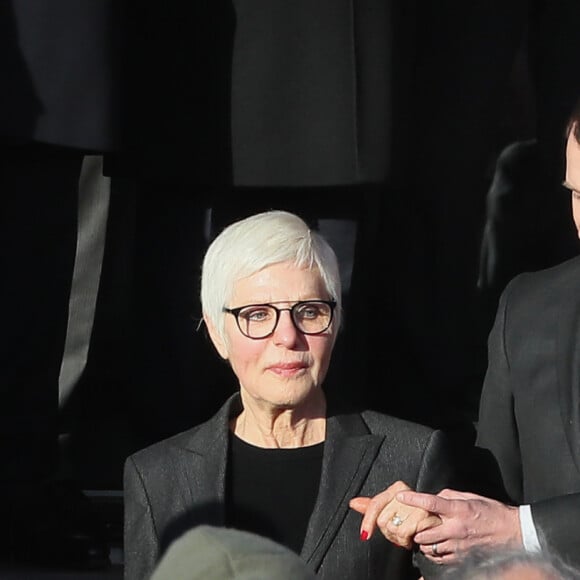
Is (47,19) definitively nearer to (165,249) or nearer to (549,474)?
(165,249)

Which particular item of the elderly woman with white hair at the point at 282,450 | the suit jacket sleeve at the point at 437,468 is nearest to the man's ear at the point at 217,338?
the elderly woman with white hair at the point at 282,450

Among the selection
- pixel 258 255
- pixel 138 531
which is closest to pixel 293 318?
pixel 258 255

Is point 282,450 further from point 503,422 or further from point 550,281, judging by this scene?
point 550,281

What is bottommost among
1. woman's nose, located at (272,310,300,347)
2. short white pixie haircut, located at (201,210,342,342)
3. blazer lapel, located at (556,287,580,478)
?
blazer lapel, located at (556,287,580,478)

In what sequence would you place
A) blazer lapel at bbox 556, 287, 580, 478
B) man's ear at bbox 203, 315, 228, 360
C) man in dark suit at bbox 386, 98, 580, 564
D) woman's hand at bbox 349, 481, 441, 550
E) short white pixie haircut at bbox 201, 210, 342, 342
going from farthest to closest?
man's ear at bbox 203, 315, 228, 360 < short white pixie haircut at bbox 201, 210, 342, 342 < blazer lapel at bbox 556, 287, 580, 478 < man in dark suit at bbox 386, 98, 580, 564 < woman's hand at bbox 349, 481, 441, 550

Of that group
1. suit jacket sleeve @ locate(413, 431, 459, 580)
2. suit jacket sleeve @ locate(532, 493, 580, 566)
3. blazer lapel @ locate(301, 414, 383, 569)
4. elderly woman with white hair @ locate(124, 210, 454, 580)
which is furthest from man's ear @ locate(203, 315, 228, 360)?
suit jacket sleeve @ locate(532, 493, 580, 566)

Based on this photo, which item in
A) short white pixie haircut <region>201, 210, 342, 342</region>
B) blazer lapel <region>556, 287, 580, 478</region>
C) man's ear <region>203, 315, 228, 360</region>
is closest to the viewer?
blazer lapel <region>556, 287, 580, 478</region>

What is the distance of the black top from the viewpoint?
305cm

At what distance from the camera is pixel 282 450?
3.11 metres

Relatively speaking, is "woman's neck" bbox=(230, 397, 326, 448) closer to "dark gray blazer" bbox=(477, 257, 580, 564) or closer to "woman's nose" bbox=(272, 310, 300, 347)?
"woman's nose" bbox=(272, 310, 300, 347)

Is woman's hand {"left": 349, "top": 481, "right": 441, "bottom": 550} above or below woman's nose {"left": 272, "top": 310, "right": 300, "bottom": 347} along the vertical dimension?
below

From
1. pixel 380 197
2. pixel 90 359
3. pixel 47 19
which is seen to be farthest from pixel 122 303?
pixel 47 19

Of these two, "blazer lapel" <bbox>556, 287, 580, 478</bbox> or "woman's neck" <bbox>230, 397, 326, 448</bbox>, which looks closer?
"blazer lapel" <bbox>556, 287, 580, 478</bbox>

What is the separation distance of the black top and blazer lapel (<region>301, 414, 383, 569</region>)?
5 cm
